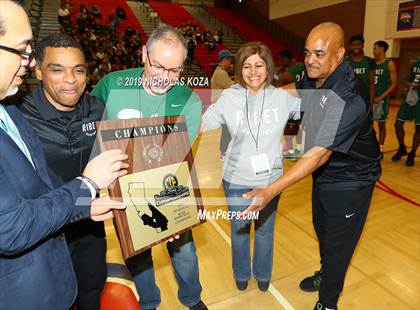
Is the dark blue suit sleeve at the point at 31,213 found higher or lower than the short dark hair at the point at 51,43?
lower

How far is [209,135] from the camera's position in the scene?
27.1 feet

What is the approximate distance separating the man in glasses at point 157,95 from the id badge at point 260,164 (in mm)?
476

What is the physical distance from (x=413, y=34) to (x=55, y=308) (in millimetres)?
15317

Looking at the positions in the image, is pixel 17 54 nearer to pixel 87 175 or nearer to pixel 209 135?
pixel 87 175

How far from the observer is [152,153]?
154 centimetres

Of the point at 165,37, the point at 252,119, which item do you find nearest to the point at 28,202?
the point at 165,37

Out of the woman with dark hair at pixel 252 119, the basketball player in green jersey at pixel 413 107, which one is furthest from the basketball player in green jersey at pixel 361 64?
the woman with dark hair at pixel 252 119

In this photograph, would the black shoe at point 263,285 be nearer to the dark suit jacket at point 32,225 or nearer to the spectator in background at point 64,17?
the dark suit jacket at point 32,225

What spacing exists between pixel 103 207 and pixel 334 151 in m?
1.47

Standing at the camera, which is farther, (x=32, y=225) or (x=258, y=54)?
(x=258, y=54)

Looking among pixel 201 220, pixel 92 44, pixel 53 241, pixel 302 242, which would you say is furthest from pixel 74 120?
pixel 92 44

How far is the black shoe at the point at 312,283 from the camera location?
8.46 ft

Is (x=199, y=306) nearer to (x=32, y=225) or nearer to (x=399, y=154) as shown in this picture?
(x=32, y=225)

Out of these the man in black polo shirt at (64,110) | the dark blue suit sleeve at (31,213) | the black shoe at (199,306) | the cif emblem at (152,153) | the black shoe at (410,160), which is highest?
the man in black polo shirt at (64,110)
